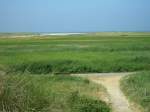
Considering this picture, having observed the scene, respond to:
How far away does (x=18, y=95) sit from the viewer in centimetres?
855

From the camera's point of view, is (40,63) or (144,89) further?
(40,63)

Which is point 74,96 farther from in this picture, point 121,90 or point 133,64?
point 133,64

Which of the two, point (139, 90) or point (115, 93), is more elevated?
point (139, 90)

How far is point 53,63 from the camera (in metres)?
27.0

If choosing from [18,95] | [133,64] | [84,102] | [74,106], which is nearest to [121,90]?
[84,102]

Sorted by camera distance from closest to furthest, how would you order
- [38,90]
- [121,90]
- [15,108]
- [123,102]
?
[15,108], [38,90], [123,102], [121,90]

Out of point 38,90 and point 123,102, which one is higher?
point 38,90

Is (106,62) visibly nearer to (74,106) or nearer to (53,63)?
(53,63)

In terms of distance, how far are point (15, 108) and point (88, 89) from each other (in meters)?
8.57

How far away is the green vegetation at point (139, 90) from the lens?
12781 millimetres

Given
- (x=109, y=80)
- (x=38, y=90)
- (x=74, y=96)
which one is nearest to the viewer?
(x=38, y=90)

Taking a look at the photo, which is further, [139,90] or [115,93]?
[115,93]

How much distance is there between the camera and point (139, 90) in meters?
14.7

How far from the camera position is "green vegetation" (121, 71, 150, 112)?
12.8 metres
